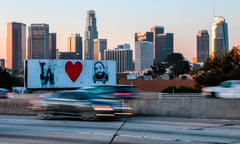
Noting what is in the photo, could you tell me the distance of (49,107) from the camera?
75.4 feet

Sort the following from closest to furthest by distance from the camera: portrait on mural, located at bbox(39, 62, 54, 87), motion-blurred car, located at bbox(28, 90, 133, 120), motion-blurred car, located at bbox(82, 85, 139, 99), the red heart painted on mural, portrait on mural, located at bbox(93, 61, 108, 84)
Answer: motion-blurred car, located at bbox(28, 90, 133, 120), motion-blurred car, located at bbox(82, 85, 139, 99), portrait on mural, located at bbox(39, 62, 54, 87), the red heart painted on mural, portrait on mural, located at bbox(93, 61, 108, 84)

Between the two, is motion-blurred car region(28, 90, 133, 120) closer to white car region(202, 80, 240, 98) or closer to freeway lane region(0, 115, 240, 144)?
freeway lane region(0, 115, 240, 144)

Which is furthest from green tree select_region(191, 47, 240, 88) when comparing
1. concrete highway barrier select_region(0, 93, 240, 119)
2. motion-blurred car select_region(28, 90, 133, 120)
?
motion-blurred car select_region(28, 90, 133, 120)

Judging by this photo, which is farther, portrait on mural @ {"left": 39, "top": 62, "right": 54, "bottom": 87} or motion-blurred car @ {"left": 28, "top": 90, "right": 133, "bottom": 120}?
portrait on mural @ {"left": 39, "top": 62, "right": 54, "bottom": 87}

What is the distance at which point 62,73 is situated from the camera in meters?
71.6

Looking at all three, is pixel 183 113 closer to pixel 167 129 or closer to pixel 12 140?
pixel 167 129

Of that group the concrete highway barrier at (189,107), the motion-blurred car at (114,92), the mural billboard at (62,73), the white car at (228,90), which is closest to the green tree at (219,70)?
the mural billboard at (62,73)

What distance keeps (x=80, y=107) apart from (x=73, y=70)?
50844mm

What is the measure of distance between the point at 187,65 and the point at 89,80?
266ft

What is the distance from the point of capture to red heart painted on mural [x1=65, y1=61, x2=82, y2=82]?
237ft

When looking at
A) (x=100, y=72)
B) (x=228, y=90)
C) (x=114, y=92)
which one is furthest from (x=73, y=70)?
(x=114, y=92)

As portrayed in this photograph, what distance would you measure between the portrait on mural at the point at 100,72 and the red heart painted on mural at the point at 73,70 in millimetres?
2403

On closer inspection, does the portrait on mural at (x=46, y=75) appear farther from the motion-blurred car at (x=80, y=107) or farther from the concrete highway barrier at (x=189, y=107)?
the motion-blurred car at (x=80, y=107)

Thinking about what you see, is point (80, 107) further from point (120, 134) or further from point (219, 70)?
point (219, 70)
